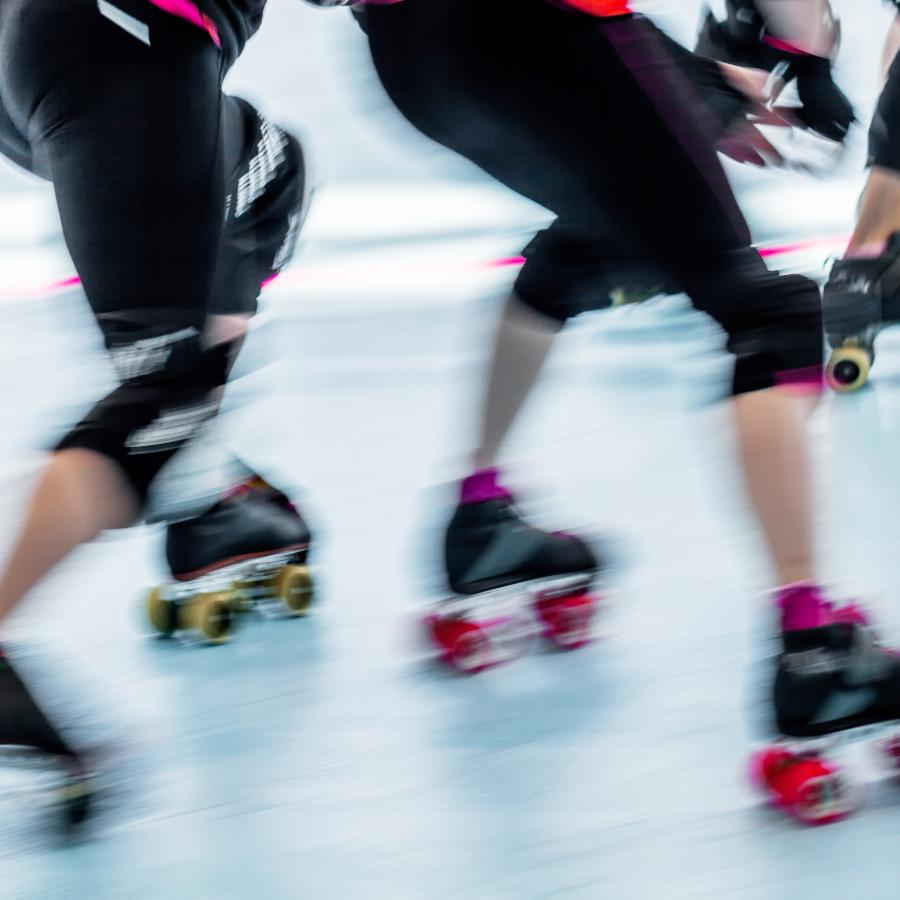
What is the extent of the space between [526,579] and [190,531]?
0.48 metres

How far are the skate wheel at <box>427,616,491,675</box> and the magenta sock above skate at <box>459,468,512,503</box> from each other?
0.17 meters

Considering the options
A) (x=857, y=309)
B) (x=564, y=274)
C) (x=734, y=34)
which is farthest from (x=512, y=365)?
(x=857, y=309)

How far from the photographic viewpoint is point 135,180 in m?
1.40

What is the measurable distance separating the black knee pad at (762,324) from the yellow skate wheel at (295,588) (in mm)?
809

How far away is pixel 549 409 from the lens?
9.94 ft

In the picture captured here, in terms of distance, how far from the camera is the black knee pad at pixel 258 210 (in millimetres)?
1741

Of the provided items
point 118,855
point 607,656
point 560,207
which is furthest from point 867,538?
point 118,855

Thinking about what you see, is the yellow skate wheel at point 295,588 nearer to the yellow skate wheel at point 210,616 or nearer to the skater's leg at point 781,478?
the yellow skate wheel at point 210,616

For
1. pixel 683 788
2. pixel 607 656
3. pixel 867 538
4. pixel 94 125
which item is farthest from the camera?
pixel 867 538

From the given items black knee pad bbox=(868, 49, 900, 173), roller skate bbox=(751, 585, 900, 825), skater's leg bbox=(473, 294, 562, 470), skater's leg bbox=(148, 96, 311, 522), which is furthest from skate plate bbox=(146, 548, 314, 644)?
black knee pad bbox=(868, 49, 900, 173)

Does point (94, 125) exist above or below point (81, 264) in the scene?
above

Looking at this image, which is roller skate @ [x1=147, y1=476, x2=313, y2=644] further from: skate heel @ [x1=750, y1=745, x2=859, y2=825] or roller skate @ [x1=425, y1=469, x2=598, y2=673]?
skate heel @ [x1=750, y1=745, x2=859, y2=825]

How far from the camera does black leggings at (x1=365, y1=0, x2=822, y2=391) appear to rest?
149cm

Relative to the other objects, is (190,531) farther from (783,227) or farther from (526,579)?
(783,227)
